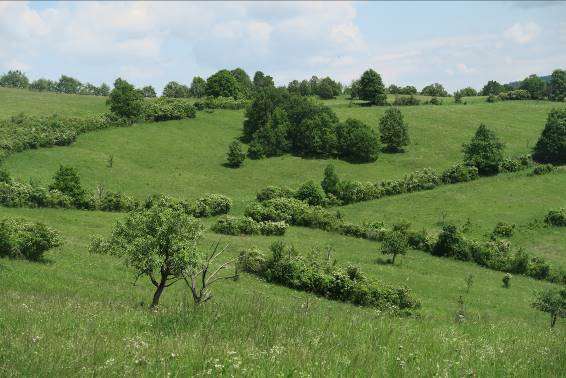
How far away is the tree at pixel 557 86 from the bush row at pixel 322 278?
112 meters

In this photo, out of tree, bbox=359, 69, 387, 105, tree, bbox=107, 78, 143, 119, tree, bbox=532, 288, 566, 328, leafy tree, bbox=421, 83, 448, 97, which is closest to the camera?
tree, bbox=532, 288, 566, 328

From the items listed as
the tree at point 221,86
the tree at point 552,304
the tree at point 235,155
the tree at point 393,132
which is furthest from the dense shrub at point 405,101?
the tree at point 552,304

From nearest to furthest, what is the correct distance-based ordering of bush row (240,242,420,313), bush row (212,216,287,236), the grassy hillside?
1. the grassy hillside
2. bush row (240,242,420,313)
3. bush row (212,216,287,236)

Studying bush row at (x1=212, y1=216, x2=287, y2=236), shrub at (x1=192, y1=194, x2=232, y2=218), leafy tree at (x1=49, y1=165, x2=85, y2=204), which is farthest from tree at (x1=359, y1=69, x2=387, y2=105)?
leafy tree at (x1=49, y1=165, x2=85, y2=204)

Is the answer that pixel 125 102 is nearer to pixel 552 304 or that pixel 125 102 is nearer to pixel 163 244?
pixel 552 304

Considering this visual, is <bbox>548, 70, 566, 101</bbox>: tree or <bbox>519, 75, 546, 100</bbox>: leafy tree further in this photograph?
<bbox>519, 75, 546, 100</bbox>: leafy tree

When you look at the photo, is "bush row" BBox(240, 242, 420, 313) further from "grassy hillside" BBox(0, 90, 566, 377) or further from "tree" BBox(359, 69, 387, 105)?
"tree" BBox(359, 69, 387, 105)

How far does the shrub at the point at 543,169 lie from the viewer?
85.4 metres

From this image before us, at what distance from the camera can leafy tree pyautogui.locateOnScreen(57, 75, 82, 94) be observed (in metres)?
188

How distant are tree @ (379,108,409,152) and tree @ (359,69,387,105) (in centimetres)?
2536

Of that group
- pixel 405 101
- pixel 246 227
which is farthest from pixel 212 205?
pixel 405 101

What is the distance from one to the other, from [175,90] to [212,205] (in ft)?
331

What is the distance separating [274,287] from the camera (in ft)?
145

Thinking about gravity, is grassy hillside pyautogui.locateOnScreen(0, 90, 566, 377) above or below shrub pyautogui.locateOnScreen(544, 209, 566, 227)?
above
